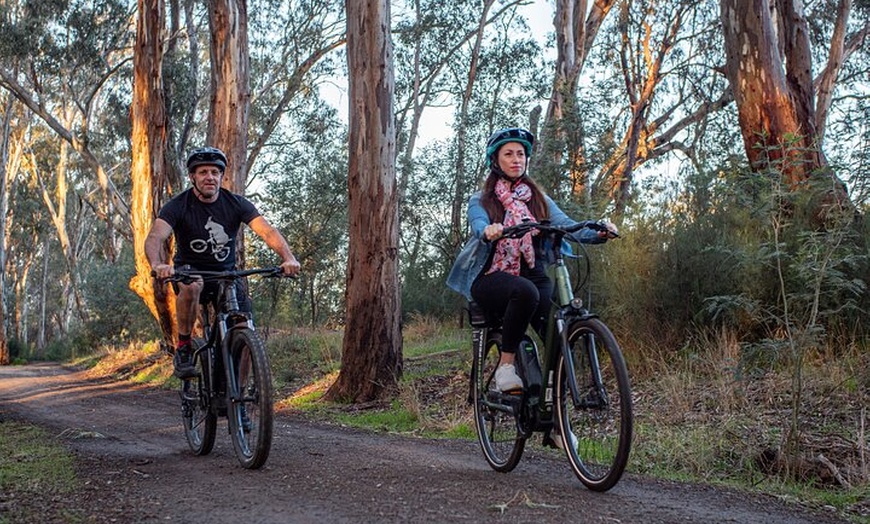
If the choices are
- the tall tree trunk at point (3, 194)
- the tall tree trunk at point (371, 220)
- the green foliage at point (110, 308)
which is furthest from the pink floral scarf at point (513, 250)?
the tall tree trunk at point (3, 194)

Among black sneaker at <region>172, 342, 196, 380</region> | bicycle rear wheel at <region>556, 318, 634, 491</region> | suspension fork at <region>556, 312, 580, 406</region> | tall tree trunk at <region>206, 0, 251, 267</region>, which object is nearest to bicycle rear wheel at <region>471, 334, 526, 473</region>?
bicycle rear wheel at <region>556, 318, 634, 491</region>

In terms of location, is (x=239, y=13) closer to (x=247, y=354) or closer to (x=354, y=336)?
(x=354, y=336)

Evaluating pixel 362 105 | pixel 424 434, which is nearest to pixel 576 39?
pixel 362 105

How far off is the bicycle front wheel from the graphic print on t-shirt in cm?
72

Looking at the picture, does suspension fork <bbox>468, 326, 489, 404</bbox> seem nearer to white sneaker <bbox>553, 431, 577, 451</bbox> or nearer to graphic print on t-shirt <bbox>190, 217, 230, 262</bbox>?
white sneaker <bbox>553, 431, 577, 451</bbox>

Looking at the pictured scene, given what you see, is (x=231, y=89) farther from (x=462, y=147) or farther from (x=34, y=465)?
(x=462, y=147)

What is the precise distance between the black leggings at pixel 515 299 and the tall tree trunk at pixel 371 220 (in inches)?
195

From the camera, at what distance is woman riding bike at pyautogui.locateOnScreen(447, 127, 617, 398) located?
4.79 metres

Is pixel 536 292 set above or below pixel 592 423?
above

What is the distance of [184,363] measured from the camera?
6.17m

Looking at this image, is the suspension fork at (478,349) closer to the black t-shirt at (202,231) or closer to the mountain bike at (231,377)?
the mountain bike at (231,377)

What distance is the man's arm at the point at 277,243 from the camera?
5504 mm

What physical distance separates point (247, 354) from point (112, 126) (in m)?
24.5

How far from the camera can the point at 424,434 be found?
25.7 ft
